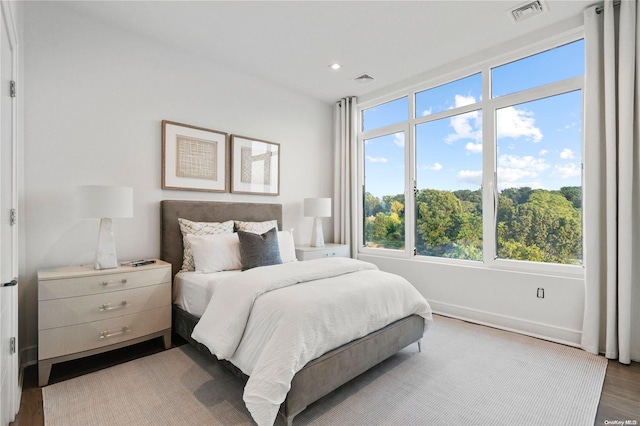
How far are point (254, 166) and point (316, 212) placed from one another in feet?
3.32

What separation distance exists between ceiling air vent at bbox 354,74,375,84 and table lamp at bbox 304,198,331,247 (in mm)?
1603

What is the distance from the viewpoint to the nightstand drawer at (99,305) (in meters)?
2.15

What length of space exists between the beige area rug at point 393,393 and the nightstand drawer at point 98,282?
603 mm

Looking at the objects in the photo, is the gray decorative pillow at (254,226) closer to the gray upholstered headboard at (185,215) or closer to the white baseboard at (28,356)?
the gray upholstered headboard at (185,215)

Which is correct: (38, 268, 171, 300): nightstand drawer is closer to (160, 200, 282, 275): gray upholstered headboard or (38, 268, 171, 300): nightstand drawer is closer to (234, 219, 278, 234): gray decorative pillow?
(160, 200, 282, 275): gray upholstered headboard

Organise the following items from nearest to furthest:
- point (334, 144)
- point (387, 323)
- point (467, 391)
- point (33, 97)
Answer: point (467, 391) → point (387, 323) → point (33, 97) → point (334, 144)

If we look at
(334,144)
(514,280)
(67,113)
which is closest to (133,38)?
(67,113)

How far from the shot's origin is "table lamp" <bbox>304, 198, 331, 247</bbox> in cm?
423

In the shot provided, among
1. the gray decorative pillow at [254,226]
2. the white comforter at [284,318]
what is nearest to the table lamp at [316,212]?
the gray decorative pillow at [254,226]

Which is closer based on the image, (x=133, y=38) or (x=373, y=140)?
(x=133, y=38)

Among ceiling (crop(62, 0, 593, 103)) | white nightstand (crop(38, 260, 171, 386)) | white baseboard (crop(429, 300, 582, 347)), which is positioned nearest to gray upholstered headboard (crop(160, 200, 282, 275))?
white nightstand (crop(38, 260, 171, 386))

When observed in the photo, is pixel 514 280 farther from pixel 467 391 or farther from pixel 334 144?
pixel 334 144

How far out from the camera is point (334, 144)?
4.93m

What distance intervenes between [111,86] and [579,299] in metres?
4.61
